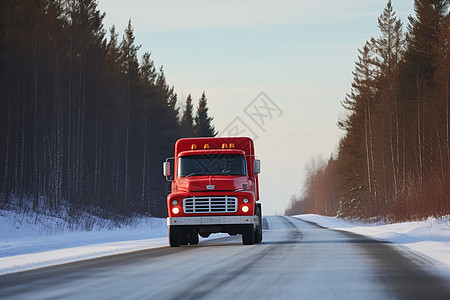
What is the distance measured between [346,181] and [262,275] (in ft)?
217

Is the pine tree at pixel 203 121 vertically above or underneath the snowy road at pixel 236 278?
above

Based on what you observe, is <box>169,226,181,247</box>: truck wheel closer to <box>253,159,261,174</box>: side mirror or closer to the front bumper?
the front bumper

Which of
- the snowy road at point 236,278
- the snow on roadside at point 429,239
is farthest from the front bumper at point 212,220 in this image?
the snow on roadside at point 429,239

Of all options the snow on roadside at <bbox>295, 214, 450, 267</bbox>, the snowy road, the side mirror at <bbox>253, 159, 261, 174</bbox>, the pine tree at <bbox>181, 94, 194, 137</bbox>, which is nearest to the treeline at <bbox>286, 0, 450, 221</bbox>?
the snow on roadside at <bbox>295, 214, 450, 267</bbox>

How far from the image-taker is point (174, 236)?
2122 cm

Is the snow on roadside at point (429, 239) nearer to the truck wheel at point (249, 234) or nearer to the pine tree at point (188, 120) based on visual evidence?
the truck wheel at point (249, 234)

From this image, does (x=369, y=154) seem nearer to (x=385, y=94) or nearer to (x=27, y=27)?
(x=385, y=94)

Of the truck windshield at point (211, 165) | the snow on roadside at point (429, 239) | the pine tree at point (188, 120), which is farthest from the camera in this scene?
the pine tree at point (188, 120)

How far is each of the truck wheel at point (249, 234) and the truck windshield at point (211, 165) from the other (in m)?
1.66

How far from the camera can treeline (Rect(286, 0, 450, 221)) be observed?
4066 centimetres

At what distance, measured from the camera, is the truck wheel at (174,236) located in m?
21.0

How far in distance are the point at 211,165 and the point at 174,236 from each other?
2.47 m

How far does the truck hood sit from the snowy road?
405 centimetres

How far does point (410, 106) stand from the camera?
5391 centimetres
